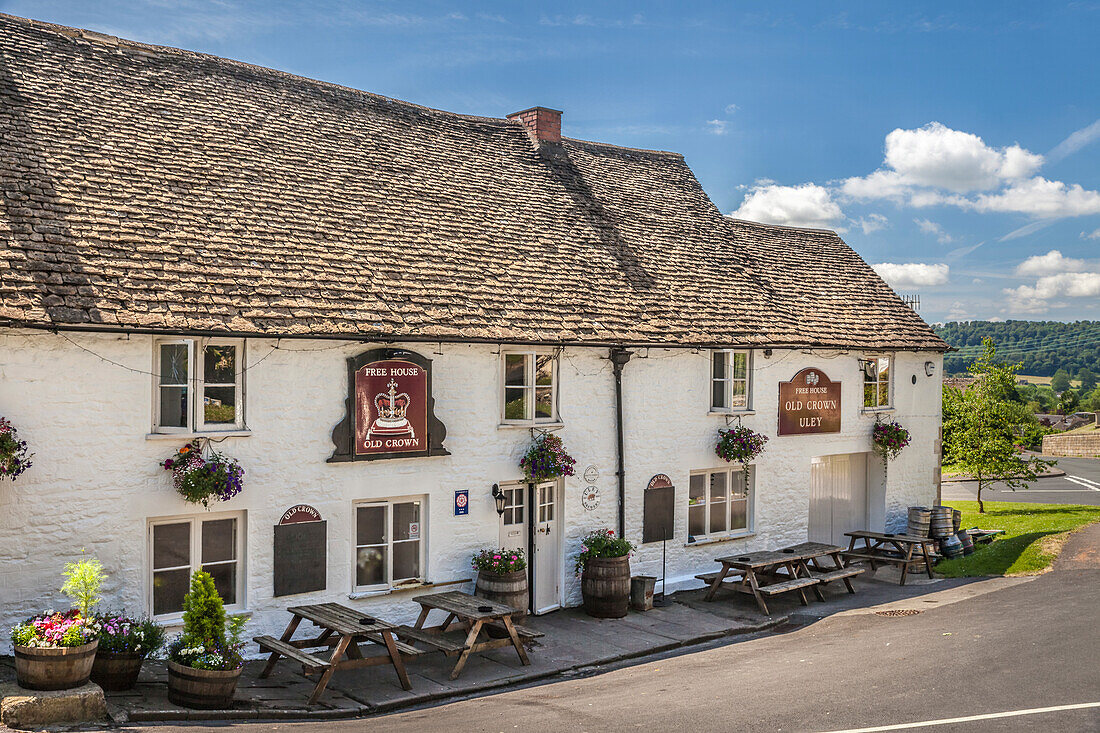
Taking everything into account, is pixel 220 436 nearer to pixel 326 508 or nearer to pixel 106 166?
pixel 326 508

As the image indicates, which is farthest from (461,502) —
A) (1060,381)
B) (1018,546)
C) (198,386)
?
(1060,381)

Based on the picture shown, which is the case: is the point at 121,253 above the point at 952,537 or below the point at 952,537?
Result: above

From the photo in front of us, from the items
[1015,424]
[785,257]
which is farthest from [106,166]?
[1015,424]

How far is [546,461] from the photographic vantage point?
49.5 ft

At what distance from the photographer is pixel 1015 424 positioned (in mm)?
30906

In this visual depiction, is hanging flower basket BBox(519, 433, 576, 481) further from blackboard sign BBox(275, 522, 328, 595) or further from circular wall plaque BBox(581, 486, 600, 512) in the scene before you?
blackboard sign BBox(275, 522, 328, 595)

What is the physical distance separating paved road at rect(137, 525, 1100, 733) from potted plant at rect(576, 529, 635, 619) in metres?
2.12

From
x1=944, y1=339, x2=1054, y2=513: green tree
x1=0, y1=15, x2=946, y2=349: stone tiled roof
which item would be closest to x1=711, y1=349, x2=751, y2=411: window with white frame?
x1=0, y1=15, x2=946, y2=349: stone tiled roof

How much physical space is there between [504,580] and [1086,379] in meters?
180

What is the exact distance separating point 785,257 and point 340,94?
11273 millimetres

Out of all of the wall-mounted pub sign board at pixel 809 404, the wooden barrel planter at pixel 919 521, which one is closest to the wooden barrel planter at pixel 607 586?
the wall-mounted pub sign board at pixel 809 404

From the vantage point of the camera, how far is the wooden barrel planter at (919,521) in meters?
20.4

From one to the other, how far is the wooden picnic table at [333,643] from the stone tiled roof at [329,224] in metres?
3.76

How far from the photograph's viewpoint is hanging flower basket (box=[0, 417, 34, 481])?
10414 millimetres
